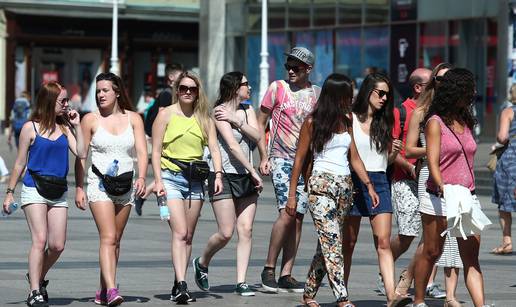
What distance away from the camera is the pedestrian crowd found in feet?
31.8

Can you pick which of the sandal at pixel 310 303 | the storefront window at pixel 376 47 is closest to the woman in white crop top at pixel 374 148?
the sandal at pixel 310 303

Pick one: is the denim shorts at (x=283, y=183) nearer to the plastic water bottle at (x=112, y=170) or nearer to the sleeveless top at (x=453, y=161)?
the plastic water bottle at (x=112, y=170)

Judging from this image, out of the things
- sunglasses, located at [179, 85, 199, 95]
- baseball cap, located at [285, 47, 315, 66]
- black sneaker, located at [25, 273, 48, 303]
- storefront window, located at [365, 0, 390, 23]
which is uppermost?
storefront window, located at [365, 0, 390, 23]

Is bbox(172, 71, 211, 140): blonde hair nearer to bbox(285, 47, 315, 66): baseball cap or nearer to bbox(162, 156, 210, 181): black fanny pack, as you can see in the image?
bbox(162, 156, 210, 181): black fanny pack

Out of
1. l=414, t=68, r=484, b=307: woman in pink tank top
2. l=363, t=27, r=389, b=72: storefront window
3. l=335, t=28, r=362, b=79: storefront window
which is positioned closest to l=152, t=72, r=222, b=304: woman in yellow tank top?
l=414, t=68, r=484, b=307: woman in pink tank top

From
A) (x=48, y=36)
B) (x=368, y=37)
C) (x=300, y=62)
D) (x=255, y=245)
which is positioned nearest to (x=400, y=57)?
(x=368, y=37)

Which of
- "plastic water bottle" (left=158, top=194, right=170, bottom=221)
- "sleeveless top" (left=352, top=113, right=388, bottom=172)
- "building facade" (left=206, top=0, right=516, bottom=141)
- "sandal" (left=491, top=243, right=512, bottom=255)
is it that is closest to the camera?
"sleeveless top" (left=352, top=113, right=388, bottom=172)

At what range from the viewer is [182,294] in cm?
1055

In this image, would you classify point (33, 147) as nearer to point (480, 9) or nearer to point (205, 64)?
point (480, 9)

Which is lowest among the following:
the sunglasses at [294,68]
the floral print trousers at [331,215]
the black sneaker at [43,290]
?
the black sneaker at [43,290]

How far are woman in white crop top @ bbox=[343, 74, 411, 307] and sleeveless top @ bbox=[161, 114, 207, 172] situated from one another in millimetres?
1295

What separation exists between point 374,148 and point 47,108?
2.43 m

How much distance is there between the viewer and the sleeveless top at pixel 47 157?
10469mm

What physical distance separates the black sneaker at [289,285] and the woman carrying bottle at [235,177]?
37 centimetres
